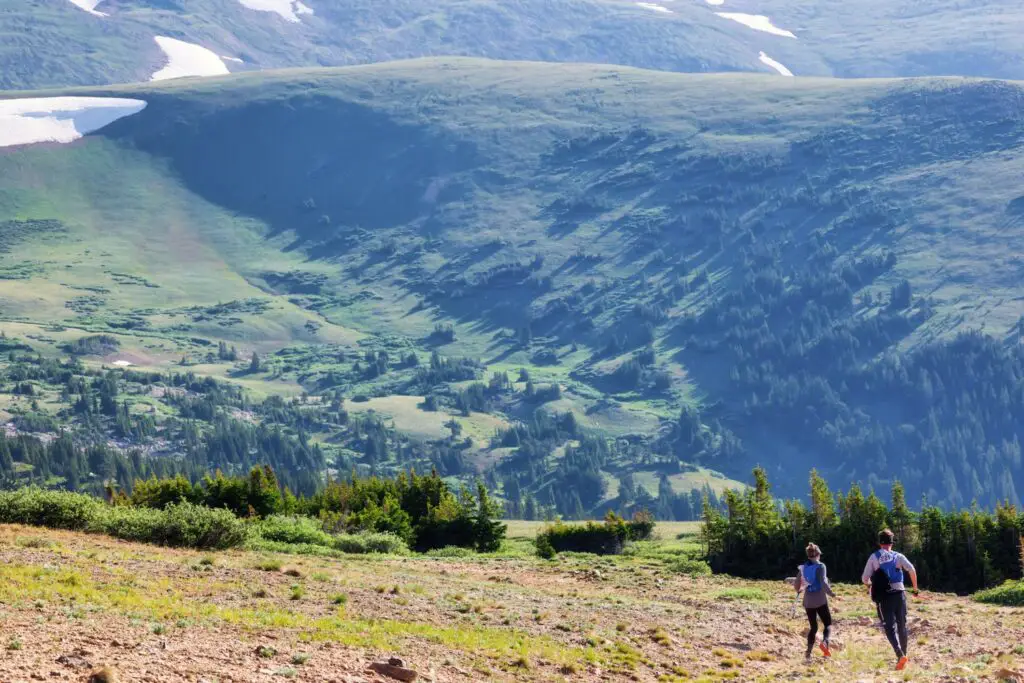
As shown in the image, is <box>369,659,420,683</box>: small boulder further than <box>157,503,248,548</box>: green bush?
No

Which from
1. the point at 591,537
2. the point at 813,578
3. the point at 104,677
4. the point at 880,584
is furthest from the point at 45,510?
the point at 591,537

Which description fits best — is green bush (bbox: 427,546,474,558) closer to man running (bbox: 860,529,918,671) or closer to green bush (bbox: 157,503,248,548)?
green bush (bbox: 157,503,248,548)

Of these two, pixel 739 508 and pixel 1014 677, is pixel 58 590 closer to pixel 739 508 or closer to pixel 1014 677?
pixel 1014 677

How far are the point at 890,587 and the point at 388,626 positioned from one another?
479 inches

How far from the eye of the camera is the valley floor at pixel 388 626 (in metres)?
27.6

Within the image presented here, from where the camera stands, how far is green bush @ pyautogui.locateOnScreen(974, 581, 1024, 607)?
5100cm

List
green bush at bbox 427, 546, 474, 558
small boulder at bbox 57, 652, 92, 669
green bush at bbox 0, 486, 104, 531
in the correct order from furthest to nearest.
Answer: green bush at bbox 427, 546, 474, 558 → green bush at bbox 0, 486, 104, 531 → small boulder at bbox 57, 652, 92, 669

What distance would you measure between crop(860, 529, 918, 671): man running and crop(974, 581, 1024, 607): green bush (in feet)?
63.8

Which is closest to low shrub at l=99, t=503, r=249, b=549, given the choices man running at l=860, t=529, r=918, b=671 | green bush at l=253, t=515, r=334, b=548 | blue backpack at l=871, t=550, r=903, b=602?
green bush at l=253, t=515, r=334, b=548

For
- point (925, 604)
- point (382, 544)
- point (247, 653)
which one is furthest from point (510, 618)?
point (382, 544)

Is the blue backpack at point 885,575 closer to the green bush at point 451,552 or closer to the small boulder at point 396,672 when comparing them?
the small boulder at point 396,672

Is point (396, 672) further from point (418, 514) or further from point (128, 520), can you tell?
point (418, 514)

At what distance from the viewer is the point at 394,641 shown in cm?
3189

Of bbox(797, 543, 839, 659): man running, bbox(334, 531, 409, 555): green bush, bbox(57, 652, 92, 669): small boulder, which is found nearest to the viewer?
bbox(57, 652, 92, 669): small boulder
